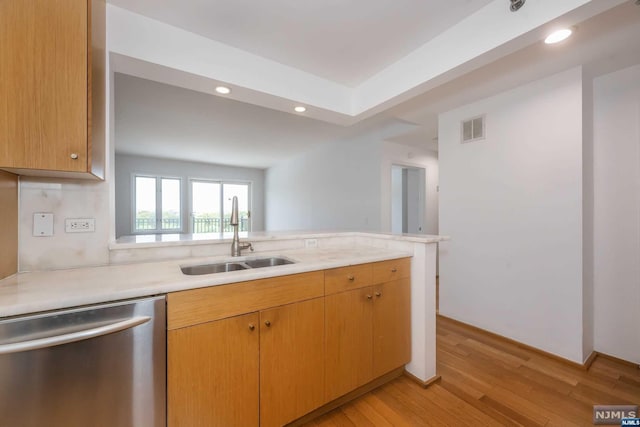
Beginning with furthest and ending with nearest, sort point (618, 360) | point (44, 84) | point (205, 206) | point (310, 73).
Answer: point (205, 206)
point (310, 73)
point (618, 360)
point (44, 84)

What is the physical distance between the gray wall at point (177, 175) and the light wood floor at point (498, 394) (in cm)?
640

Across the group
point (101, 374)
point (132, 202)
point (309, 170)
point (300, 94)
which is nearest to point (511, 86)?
point (300, 94)

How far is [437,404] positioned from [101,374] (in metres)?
1.86

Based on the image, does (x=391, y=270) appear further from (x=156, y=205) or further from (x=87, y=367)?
(x=156, y=205)

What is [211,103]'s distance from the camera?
309 cm

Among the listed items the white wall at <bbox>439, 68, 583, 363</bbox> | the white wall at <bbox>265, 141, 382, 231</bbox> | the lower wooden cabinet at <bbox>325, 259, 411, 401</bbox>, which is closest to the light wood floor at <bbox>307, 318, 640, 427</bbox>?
the lower wooden cabinet at <bbox>325, 259, 411, 401</bbox>

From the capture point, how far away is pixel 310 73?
2.28 metres

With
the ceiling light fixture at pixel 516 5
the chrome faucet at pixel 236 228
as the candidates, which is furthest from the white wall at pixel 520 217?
the chrome faucet at pixel 236 228

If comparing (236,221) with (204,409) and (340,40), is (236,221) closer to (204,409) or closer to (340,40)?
(204,409)

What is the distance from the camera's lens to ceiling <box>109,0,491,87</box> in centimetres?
153

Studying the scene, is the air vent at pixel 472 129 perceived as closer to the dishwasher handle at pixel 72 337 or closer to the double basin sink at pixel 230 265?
the double basin sink at pixel 230 265

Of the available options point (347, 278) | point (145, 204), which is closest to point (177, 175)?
point (145, 204)

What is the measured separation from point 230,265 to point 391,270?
3.69ft

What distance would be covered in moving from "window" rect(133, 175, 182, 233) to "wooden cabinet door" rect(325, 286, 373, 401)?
6361mm
